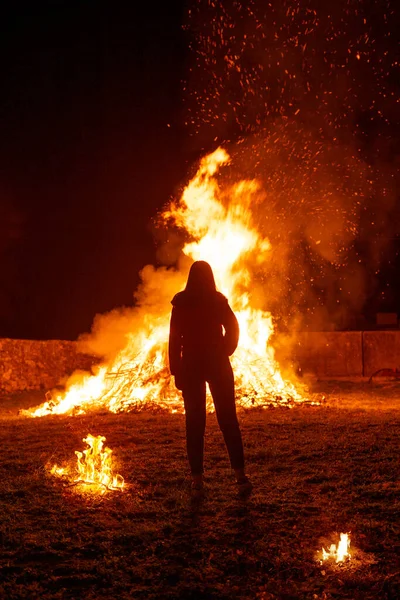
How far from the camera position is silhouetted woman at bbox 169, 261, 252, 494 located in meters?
5.16

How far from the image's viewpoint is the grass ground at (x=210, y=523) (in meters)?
3.47

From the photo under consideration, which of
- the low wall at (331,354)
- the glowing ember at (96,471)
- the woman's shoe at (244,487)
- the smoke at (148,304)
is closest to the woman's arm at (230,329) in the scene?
the woman's shoe at (244,487)

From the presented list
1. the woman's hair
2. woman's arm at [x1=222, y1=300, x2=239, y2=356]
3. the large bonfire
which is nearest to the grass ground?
woman's arm at [x1=222, y1=300, x2=239, y2=356]

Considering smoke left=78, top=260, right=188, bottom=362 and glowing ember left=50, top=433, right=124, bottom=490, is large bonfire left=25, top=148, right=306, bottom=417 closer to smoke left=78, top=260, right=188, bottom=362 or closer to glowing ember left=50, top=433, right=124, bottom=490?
smoke left=78, top=260, right=188, bottom=362

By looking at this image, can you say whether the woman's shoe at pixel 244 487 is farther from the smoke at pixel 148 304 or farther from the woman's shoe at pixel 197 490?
the smoke at pixel 148 304

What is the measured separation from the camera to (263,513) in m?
4.59

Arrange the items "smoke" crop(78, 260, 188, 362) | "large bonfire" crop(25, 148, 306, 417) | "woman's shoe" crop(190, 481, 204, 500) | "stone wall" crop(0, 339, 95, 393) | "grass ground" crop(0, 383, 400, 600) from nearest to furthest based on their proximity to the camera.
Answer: "grass ground" crop(0, 383, 400, 600), "woman's shoe" crop(190, 481, 204, 500), "large bonfire" crop(25, 148, 306, 417), "smoke" crop(78, 260, 188, 362), "stone wall" crop(0, 339, 95, 393)

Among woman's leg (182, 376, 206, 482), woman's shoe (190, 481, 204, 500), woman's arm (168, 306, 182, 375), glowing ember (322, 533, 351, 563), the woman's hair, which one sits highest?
the woman's hair

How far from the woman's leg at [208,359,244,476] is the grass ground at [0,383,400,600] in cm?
40

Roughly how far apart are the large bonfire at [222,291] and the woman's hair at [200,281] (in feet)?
20.1

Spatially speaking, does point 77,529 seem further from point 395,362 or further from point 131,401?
point 395,362

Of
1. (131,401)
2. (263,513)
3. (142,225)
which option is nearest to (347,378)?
(131,401)

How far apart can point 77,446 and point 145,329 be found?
17.6ft

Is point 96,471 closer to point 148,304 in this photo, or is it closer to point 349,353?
point 148,304
